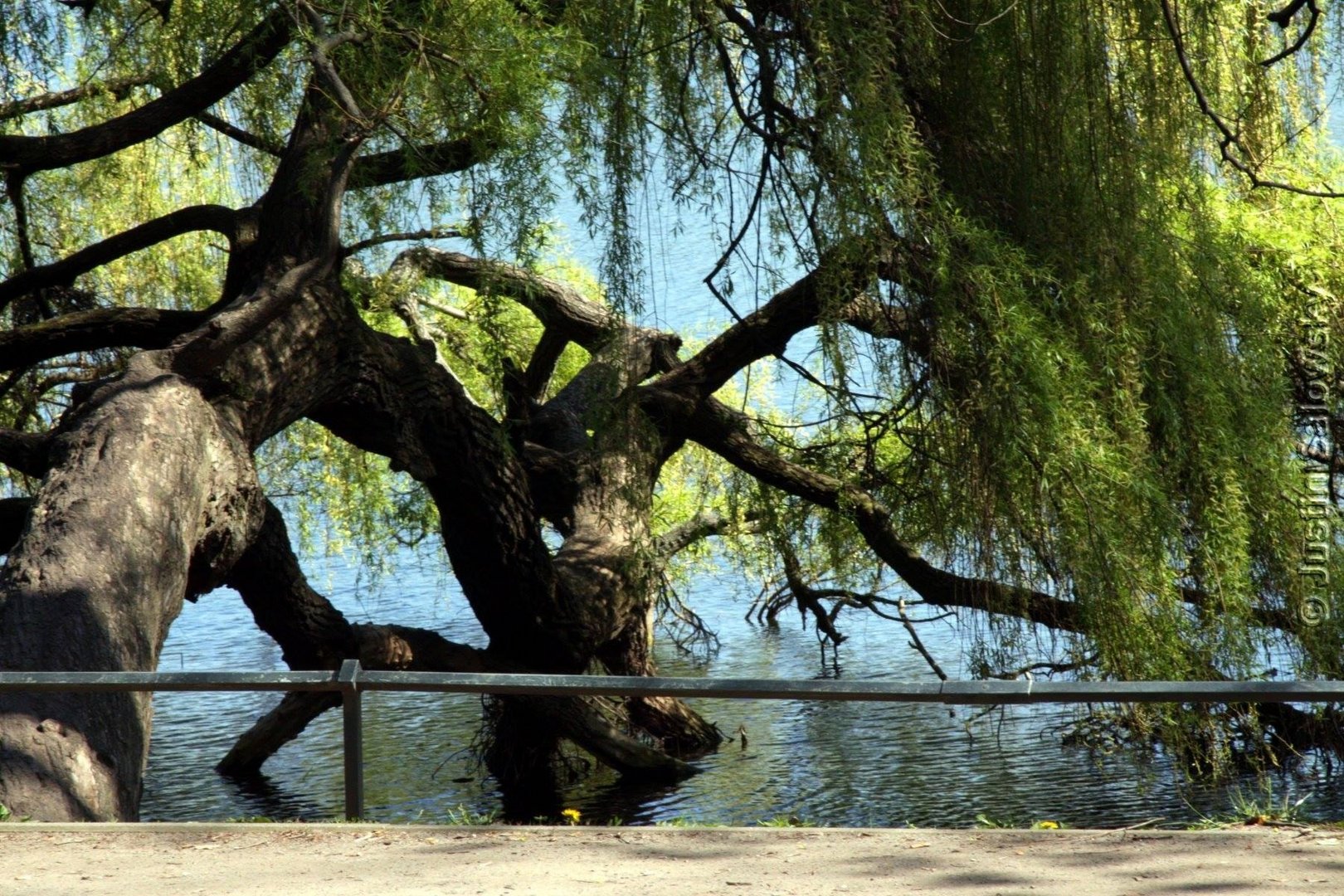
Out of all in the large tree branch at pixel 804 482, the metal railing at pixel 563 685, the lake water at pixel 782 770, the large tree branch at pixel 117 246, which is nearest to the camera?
the metal railing at pixel 563 685

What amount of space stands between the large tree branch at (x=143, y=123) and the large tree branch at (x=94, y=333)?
0.79 metres

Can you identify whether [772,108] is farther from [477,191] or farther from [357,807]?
[357,807]

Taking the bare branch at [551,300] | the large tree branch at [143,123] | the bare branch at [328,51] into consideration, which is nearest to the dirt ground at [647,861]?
the bare branch at [328,51]

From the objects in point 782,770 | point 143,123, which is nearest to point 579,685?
point 143,123

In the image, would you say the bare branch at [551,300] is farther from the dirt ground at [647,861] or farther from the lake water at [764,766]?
the dirt ground at [647,861]

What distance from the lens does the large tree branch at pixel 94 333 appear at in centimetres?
737

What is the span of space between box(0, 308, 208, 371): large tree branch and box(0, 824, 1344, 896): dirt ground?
4.33 m

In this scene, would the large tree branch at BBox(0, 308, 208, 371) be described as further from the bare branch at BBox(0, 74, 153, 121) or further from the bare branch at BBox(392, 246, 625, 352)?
the bare branch at BBox(392, 246, 625, 352)

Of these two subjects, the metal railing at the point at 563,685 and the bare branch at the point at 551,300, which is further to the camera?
the bare branch at the point at 551,300

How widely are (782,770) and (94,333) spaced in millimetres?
4773

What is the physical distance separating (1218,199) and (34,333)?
607 centimetres

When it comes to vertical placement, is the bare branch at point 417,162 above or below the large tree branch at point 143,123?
below

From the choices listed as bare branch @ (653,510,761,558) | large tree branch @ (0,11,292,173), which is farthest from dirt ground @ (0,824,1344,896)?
bare branch @ (653,510,761,558)

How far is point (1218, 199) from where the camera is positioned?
7.10 metres
